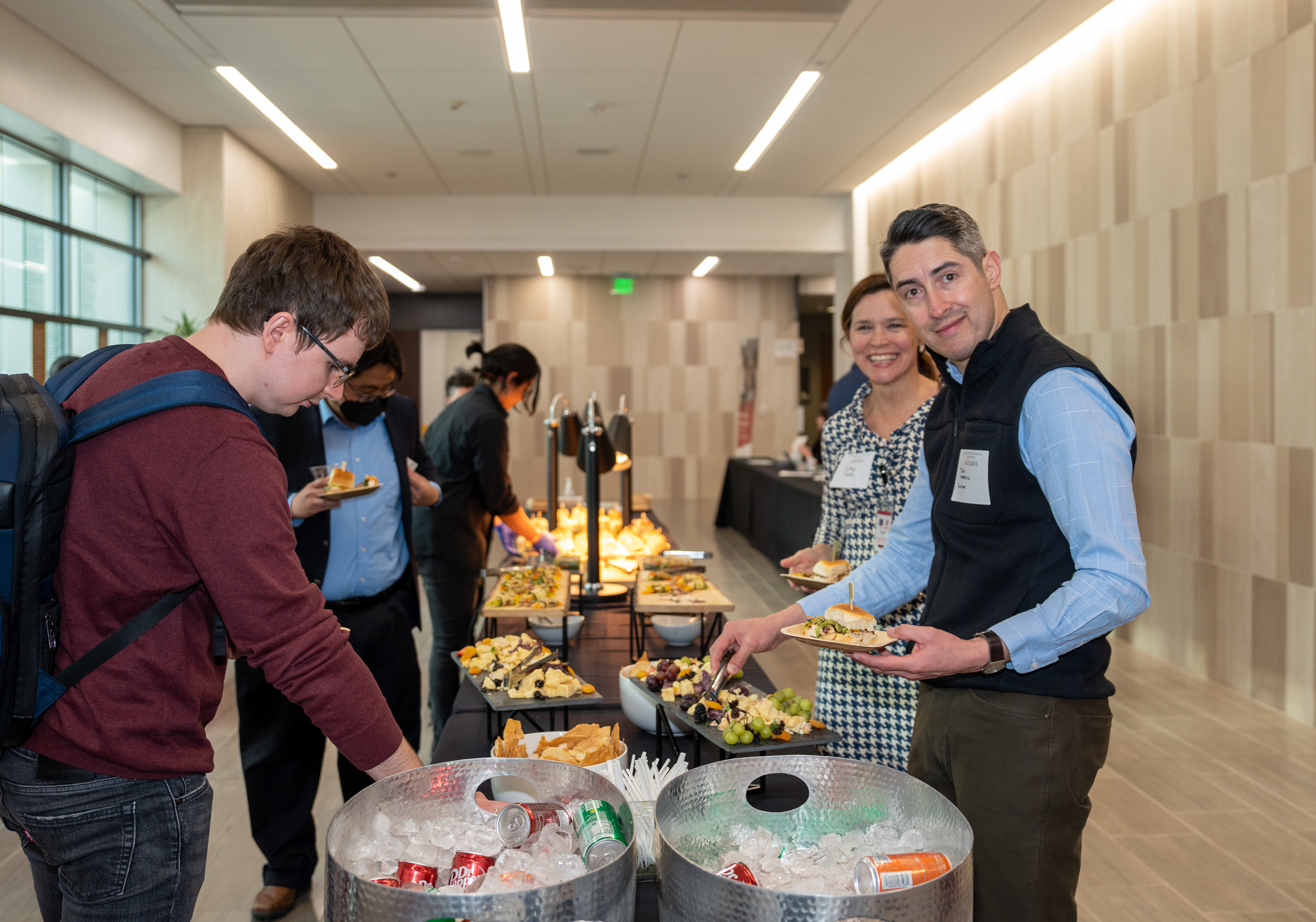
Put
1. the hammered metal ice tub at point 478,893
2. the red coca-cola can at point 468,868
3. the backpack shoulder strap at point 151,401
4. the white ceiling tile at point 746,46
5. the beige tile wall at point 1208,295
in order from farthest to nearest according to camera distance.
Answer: the white ceiling tile at point 746,46
the beige tile wall at point 1208,295
the backpack shoulder strap at point 151,401
the red coca-cola can at point 468,868
the hammered metal ice tub at point 478,893

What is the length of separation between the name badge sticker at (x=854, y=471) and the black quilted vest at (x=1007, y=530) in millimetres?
860

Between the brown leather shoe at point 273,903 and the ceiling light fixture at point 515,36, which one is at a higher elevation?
the ceiling light fixture at point 515,36

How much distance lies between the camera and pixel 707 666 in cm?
176

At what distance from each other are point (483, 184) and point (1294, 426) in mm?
8000

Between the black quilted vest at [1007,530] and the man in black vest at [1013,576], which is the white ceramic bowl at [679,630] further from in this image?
the black quilted vest at [1007,530]

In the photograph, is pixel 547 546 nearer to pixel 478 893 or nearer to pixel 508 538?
pixel 508 538

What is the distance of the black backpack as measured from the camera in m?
1.00

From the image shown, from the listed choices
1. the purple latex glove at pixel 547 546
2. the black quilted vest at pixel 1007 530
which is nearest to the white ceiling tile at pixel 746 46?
the purple latex glove at pixel 547 546

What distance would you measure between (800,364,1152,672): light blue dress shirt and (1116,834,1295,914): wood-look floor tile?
1.87 meters

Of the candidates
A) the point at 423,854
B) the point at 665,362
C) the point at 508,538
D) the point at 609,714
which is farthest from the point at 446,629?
the point at 665,362

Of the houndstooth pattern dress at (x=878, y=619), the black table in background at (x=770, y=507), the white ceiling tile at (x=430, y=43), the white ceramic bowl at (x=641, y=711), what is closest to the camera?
the white ceramic bowl at (x=641, y=711)

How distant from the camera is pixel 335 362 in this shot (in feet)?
4.11

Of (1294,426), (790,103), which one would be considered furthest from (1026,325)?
(790,103)

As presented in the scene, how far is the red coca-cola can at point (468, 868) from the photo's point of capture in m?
0.84
